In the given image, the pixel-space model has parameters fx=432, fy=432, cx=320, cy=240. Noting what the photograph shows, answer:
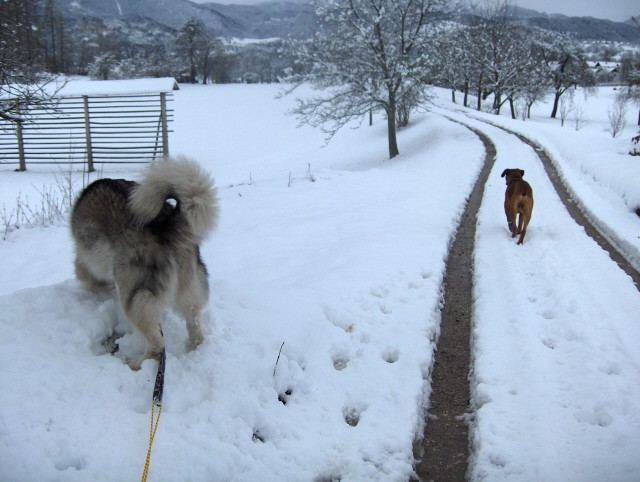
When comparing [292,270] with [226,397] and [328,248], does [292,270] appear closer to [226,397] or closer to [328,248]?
[328,248]

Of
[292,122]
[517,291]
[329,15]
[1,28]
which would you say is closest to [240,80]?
[292,122]

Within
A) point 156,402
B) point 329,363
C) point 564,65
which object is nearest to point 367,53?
point 329,363

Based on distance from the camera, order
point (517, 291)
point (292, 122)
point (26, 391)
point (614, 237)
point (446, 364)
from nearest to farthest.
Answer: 1. point (26, 391)
2. point (446, 364)
3. point (517, 291)
4. point (614, 237)
5. point (292, 122)

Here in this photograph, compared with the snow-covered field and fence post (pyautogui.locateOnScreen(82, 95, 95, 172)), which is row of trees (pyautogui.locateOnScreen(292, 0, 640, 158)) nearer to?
fence post (pyautogui.locateOnScreen(82, 95, 95, 172))

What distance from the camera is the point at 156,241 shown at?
3166mm

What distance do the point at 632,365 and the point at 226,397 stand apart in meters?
3.55

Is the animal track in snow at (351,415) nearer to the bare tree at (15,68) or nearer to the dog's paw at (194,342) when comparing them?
the dog's paw at (194,342)

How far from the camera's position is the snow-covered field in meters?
2.71

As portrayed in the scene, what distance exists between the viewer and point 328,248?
275 inches

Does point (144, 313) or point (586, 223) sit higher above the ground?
point (144, 313)

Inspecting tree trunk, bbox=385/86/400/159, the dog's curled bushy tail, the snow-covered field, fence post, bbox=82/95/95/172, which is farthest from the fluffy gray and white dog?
tree trunk, bbox=385/86/400/159

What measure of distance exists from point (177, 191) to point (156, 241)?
1.35 ft

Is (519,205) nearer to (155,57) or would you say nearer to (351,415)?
(351,415)

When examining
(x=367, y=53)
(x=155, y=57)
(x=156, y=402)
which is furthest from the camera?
(x=155, y=57)
